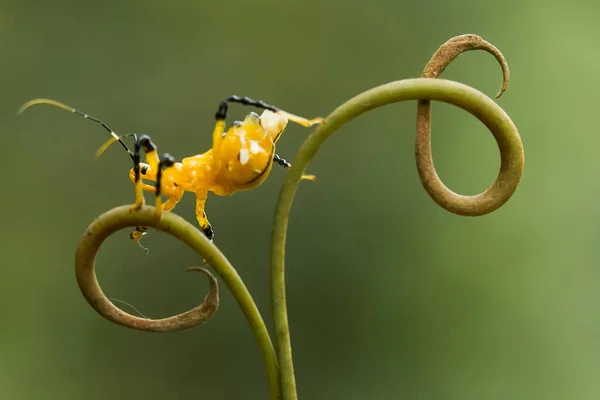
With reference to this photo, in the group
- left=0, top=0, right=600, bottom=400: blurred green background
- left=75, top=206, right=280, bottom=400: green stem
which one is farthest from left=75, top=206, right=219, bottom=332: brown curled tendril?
left=0, top=0, right=600, bottom=400: blurred green background

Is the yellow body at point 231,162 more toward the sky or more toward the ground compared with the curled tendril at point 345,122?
more toward the sky

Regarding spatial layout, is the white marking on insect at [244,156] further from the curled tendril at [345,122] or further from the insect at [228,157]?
the curled tendril at [345,122]

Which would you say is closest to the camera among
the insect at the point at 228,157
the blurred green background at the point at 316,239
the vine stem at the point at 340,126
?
the vine stem at the point at 340,126

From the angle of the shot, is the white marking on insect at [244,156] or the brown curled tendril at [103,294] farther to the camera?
the white marking on insect at [244,156]

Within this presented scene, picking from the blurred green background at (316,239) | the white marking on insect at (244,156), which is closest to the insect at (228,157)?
the white marking on insect at (244,156)

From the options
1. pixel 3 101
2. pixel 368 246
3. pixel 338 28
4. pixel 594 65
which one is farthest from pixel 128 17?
pixel 594 65

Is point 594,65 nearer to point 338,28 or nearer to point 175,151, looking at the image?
point 338,28
